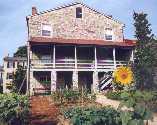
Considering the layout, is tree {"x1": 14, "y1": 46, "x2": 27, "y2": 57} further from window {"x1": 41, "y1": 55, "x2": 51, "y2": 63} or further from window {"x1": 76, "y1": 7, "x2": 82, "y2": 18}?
window {"x1": 41, "y1": 55, "x2": 51, "y2": 63}

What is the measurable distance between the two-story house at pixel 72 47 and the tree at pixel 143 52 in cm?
205

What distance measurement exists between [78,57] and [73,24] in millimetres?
4079

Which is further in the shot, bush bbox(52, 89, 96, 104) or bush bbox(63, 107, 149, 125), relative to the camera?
bush bbox(52, 89, 96, 104)

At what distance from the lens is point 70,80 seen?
37656 mm

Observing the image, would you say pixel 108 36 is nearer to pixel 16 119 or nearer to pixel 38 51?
pixel 38 51

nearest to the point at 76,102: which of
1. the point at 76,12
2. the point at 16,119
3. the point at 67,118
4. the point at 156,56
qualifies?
the point at 67,118

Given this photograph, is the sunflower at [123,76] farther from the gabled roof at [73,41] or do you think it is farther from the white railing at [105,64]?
the white railing at [105,64]

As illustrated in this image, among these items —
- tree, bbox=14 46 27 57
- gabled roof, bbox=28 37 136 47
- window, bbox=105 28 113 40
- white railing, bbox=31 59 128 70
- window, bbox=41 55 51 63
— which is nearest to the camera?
Result: gabled roof, bbox=28 37 136 47

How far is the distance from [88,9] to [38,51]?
27.1 ft

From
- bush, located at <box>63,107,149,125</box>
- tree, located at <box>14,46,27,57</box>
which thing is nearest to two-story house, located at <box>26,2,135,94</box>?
bush, located at <box>63,107,149,125</box>

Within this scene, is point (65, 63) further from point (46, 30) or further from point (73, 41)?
point (46, 30)

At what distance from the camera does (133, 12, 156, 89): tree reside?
105 ft

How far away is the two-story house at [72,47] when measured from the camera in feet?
117

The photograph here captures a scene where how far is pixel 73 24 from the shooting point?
39.6 m
